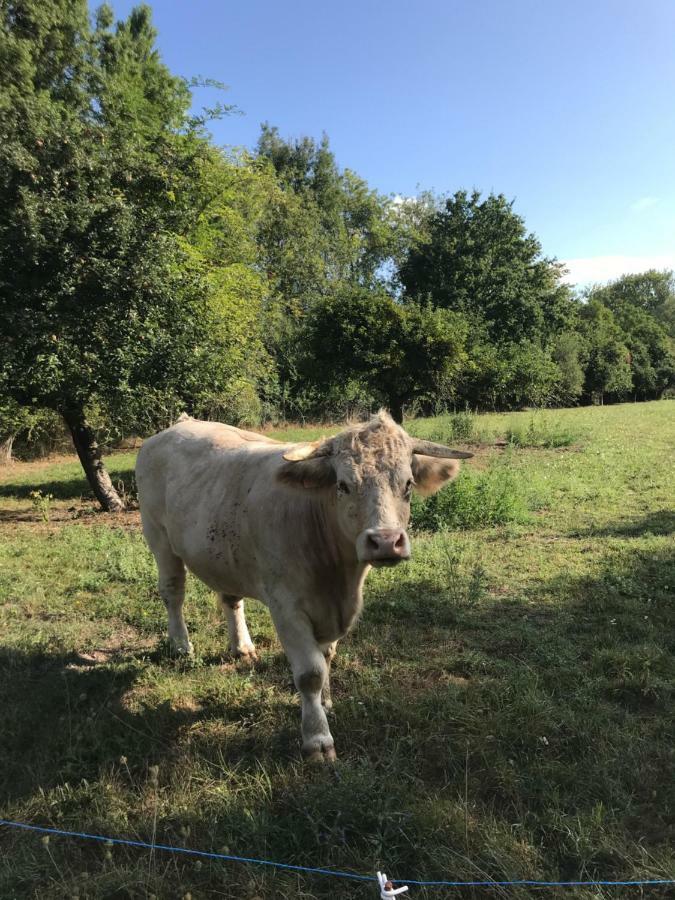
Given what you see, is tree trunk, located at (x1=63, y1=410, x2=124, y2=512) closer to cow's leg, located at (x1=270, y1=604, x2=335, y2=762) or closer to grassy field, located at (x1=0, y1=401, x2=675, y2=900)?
grassy field, located at (x1=0, y1=401, x2=675, y2=900)

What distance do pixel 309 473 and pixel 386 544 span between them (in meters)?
0.80

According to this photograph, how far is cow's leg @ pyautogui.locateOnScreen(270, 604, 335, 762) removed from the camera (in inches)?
117

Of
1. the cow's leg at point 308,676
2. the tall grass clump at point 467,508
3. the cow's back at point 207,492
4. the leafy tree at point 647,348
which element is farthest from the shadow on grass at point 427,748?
the leafy tree at point 647,348

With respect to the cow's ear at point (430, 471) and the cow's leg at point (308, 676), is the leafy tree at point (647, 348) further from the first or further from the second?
the cow's leg at point (308, 676)

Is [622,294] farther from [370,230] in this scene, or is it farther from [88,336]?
[88,336]

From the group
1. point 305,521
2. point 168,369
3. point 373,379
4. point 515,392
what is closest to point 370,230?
point 515,392

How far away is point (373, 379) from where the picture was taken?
1457cm

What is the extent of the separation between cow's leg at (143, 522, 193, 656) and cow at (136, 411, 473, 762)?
111 mm

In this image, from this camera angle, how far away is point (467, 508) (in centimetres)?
841

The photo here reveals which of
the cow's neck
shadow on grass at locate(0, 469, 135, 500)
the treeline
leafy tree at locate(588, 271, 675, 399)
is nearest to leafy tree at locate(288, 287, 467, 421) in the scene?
the treeline

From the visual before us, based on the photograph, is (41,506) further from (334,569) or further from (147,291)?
(334,569)

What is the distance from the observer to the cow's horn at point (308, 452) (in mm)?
3001

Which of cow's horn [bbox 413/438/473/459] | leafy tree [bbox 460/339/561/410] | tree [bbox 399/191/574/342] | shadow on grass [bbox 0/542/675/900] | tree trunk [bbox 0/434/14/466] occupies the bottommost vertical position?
shadow on grass [bbox 0/542/675/900]

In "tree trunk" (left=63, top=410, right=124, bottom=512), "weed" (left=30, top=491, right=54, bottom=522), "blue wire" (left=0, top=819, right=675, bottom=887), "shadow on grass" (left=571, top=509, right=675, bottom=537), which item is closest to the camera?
"blue wire" (left=0, top=819, right=675, bottom=887)
